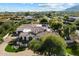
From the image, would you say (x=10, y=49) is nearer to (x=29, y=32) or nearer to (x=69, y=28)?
(x=29, y=32)

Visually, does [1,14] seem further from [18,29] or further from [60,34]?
[60,34]

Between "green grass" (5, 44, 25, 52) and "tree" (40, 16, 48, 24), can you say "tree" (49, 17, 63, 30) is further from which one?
"green grass" (5, 44, 25, 52)

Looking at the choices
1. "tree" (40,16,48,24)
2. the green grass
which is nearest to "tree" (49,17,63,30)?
"tree" (40,16,48,24)

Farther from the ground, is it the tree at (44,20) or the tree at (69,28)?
the tree at (44,20)

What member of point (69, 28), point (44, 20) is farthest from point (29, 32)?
point (69, 28)

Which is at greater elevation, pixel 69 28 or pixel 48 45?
pixel 69 28

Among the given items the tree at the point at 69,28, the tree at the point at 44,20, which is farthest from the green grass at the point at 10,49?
the tree at the point at 69,28

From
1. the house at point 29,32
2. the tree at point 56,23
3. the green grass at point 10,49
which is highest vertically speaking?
the tree at point 56,23

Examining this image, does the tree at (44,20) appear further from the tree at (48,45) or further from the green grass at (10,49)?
the green grass at (10,49)
